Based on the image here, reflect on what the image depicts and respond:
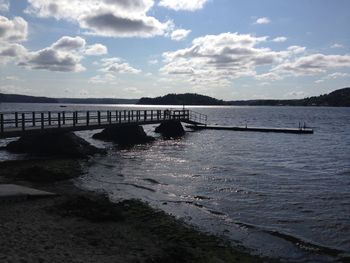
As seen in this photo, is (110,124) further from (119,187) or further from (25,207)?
(25,207)

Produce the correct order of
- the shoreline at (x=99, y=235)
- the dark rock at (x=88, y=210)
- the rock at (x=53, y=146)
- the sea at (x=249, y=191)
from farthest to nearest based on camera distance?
1. the rock at (x=53, y=146)
2. the dark rock at (x=88, y=210)
3. the sea at (x=249, y=191)
4. the shoreline at (x=99, y=235)

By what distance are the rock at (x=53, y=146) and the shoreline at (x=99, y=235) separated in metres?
12.1

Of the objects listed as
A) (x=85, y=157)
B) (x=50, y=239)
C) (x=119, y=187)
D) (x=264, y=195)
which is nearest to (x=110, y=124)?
(x=85, y=157)

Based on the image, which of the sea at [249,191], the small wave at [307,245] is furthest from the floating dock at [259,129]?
the small wave at [307,245]

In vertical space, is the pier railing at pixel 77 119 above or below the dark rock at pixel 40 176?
above

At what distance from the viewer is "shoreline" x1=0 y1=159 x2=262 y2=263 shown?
28.9 ft

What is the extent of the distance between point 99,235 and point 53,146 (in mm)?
17500

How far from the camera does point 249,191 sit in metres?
17.8

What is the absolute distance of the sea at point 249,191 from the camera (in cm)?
1177

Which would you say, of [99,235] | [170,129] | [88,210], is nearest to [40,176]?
[88,210]

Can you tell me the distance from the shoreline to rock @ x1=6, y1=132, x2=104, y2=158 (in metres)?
12.1

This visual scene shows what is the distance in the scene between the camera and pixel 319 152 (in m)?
34.0

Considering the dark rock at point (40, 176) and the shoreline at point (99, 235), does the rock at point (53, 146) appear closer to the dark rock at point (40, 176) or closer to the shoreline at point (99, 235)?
the dark rock at point (40, 176)

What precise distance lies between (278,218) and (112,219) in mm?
5756
